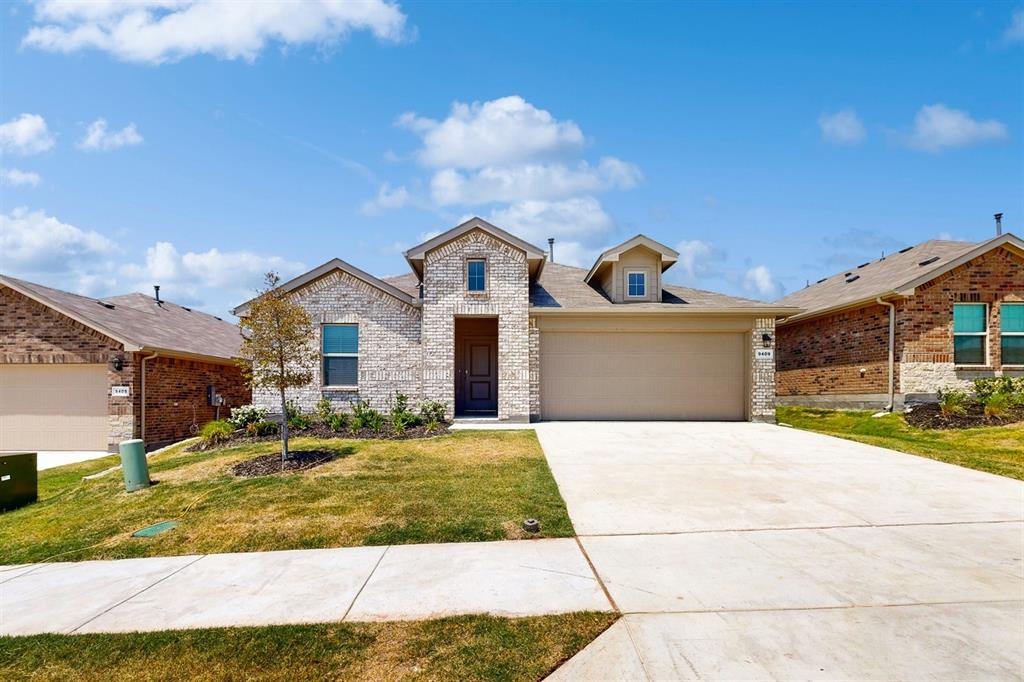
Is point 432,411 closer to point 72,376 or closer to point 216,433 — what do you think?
point 216,433

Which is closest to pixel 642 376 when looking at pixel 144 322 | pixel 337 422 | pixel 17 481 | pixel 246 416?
pixel 337 422

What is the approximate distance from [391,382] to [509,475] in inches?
300

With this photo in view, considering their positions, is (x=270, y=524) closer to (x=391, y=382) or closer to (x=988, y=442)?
(x=391, y=382)

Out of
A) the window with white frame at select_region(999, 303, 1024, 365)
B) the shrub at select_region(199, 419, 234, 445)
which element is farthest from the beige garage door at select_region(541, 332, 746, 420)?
the shrub at select_region(199, 419, 234, 445)

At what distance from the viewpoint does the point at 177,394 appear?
1711 cm

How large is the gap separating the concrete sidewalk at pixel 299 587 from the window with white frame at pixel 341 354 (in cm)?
967

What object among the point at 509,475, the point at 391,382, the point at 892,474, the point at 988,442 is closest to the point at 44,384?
the point at 391,382

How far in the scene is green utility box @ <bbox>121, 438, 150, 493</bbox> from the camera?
9.37 m

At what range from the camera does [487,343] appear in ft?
61.3

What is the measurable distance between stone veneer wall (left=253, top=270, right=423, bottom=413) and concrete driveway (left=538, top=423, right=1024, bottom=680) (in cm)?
692

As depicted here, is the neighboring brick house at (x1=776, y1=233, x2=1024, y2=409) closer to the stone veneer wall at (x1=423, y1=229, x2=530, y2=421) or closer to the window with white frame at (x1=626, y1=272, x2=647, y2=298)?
the window with white frame at (x1=626, y1=272, x2=647, y2=298)

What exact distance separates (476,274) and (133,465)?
9416 mm

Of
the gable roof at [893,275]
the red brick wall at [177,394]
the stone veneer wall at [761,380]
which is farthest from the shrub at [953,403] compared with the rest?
the red brick wall at [177,394]

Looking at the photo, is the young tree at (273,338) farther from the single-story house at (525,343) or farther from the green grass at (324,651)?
the green grass at (324,651)
